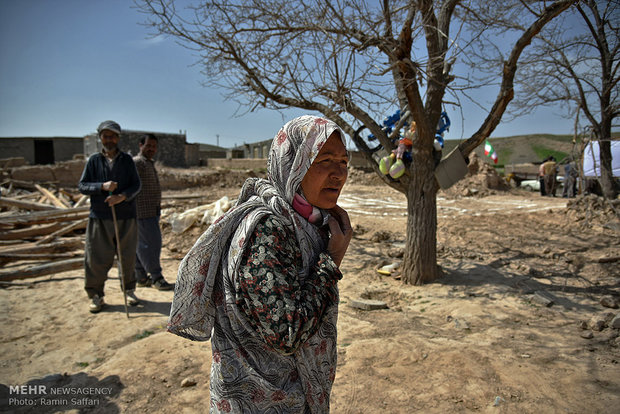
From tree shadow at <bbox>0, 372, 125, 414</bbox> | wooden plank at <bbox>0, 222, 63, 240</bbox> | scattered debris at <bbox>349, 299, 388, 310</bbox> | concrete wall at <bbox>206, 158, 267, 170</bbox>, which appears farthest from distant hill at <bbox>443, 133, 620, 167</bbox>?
tree shadow at <bbox>0, 372, 125, 414</bbox>

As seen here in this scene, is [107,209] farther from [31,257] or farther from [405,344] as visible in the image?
[405,344]

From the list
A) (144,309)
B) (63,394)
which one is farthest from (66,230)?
(63,394)

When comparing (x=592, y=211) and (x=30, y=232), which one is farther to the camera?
(x=592, y=211)

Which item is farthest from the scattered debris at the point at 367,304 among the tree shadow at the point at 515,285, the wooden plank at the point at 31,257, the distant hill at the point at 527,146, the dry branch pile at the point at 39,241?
the distant hill at the point at 527,146

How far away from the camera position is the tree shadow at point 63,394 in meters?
2.64

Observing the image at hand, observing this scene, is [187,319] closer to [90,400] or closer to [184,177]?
[90,400]

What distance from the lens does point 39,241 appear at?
684cm

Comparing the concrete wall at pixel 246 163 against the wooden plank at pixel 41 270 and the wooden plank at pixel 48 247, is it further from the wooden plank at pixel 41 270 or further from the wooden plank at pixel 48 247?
the wooden plank at pixel 41 270

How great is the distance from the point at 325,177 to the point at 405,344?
2.67 meters

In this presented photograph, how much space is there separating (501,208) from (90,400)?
12606 mm

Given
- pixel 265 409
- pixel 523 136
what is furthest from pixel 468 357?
pixel 523 136

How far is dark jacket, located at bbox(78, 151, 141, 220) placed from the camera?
4.11 meters

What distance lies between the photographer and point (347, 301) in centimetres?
477

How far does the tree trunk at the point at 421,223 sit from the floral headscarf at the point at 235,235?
405cm
